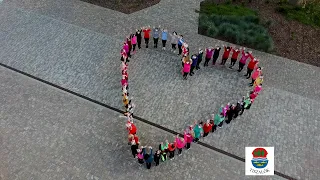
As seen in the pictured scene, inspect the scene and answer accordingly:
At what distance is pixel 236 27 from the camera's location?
63.1 ft

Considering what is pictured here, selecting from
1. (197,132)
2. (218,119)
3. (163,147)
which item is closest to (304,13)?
(218,119)

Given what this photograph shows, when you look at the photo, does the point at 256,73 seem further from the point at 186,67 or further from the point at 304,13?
the point at 304,13

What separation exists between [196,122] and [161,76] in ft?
9.92

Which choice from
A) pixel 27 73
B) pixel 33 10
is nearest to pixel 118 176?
pixel 27 73

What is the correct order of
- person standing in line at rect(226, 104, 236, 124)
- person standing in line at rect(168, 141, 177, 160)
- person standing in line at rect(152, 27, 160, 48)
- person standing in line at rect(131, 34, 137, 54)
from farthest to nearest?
person standing in line at rect(152, 27, 160, 48) < person standing in line at rect(131, 34, 137, 54) < person standing in line at rect(226, 104, 236, 124) < person standing in line at rect(168, 141, 177, 160)

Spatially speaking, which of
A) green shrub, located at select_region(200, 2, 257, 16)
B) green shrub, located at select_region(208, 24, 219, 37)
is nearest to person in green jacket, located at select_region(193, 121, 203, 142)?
green shrub, located at select_region(208, 24, 219, 37)

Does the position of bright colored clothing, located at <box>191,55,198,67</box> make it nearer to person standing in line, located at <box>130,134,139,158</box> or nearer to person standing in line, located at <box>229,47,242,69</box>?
person standing in line, located at <box>229,47,242,69</box>

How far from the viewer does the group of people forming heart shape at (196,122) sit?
1255 cm

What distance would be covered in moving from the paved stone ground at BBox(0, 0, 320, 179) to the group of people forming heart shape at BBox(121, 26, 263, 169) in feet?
1.48

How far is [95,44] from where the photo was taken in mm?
17953

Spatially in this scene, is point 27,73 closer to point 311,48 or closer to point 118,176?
point 118,176

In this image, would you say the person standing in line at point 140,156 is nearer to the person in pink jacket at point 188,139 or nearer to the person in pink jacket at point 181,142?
the person in pink jacket at point 181,142

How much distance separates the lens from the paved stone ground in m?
13.9

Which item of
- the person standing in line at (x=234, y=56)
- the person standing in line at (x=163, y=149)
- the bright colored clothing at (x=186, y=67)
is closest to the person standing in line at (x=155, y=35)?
the bright colored clothing at (x=186, y=67)
